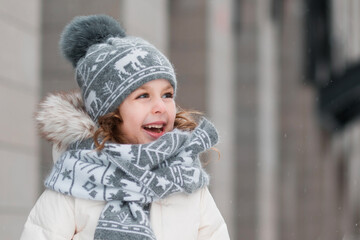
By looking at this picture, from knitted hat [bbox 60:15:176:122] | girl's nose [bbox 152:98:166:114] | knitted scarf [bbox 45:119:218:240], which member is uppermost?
knitted hat [bbox 60:15:176:122]

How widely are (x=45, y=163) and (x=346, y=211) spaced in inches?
928

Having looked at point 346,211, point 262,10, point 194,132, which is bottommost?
point 346,211

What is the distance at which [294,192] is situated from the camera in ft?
75.5

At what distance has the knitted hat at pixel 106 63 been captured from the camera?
3053 millimetres

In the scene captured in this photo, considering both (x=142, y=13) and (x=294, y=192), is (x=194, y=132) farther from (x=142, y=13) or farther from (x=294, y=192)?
(x=294, y=192)

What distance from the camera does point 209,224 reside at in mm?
3076

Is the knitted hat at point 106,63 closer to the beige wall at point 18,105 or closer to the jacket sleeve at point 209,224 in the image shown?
the jacket sleeve at point 209,224

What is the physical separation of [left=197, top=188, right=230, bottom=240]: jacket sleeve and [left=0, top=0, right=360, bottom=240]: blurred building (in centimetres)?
128

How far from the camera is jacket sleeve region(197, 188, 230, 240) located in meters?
3.07

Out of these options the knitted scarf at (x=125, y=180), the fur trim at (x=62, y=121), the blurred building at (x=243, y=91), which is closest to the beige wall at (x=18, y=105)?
the blurred building at (x=243, y=91)

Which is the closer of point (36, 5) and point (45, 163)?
point (36, 5)

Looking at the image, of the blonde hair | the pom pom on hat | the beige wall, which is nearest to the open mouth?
the blonde hair

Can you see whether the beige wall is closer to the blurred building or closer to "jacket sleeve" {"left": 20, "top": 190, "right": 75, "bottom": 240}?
the blurred building

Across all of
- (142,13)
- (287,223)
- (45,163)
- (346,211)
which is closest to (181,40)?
(142,13)
